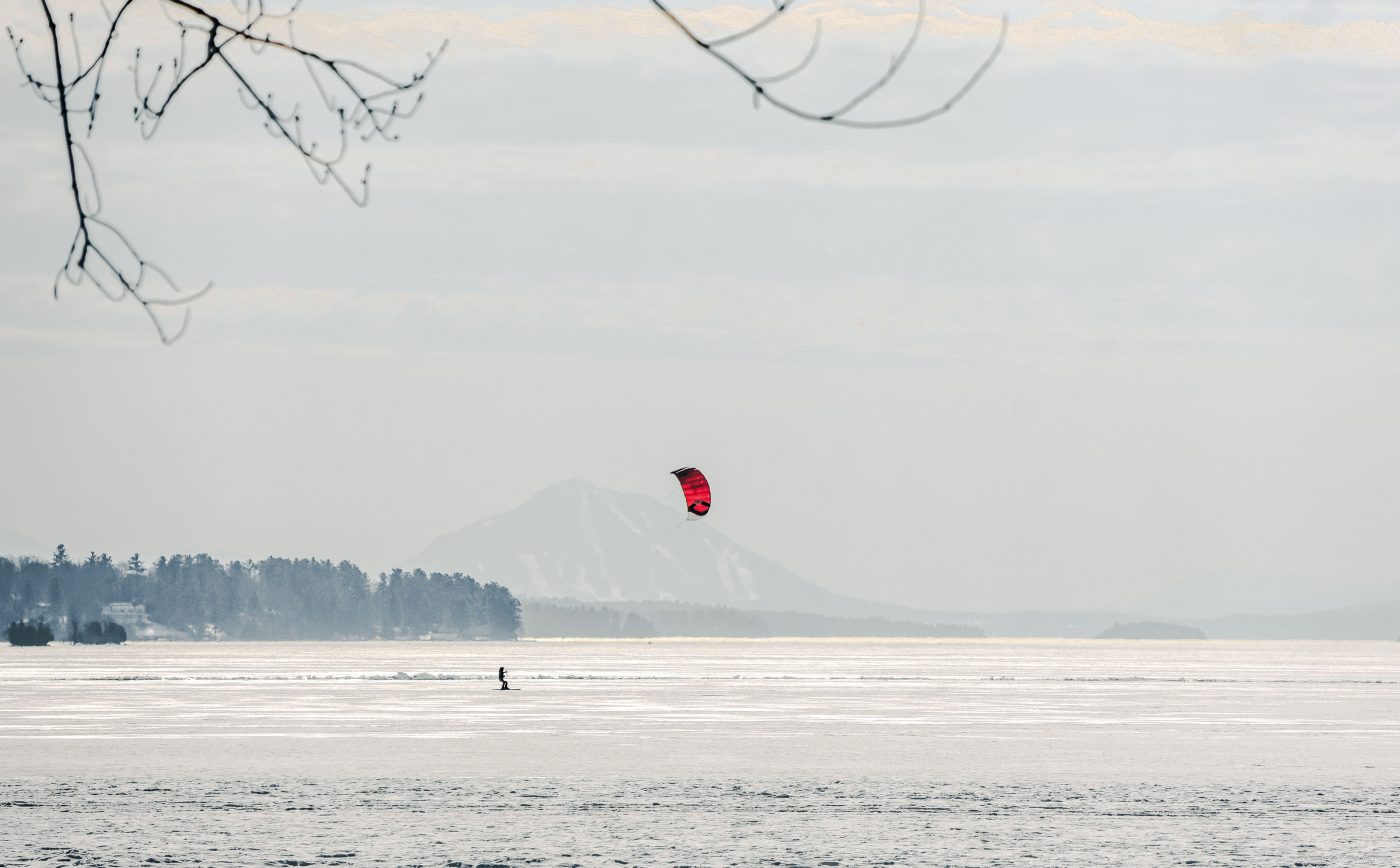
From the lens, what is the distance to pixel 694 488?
7331cm

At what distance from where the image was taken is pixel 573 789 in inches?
1378

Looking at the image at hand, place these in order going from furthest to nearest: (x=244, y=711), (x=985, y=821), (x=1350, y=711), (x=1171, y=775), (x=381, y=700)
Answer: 1. (x=381, y=700)
2. (x=1350, y=711)
3. (x=244, y=711)
4. (x=1171, y=775)
5. (x=985, y=821)

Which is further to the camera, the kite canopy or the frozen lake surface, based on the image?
the kite canopy

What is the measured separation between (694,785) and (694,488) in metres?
37.6

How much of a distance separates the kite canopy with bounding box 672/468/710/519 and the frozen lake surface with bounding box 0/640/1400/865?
6.85 m

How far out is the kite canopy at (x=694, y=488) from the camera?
7062 cm

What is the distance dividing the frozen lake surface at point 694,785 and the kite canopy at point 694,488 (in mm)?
6849

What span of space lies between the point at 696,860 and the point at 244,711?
4533 centimetres

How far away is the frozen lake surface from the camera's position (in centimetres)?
2603

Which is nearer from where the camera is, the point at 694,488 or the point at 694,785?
the point at 694,785

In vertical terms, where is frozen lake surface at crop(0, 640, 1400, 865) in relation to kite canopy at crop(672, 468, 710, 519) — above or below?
below

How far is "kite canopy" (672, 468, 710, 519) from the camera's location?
70.6 metres

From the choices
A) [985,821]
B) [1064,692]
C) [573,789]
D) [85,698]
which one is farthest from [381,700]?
[985,821]

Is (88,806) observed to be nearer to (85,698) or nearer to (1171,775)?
(1171,775)
